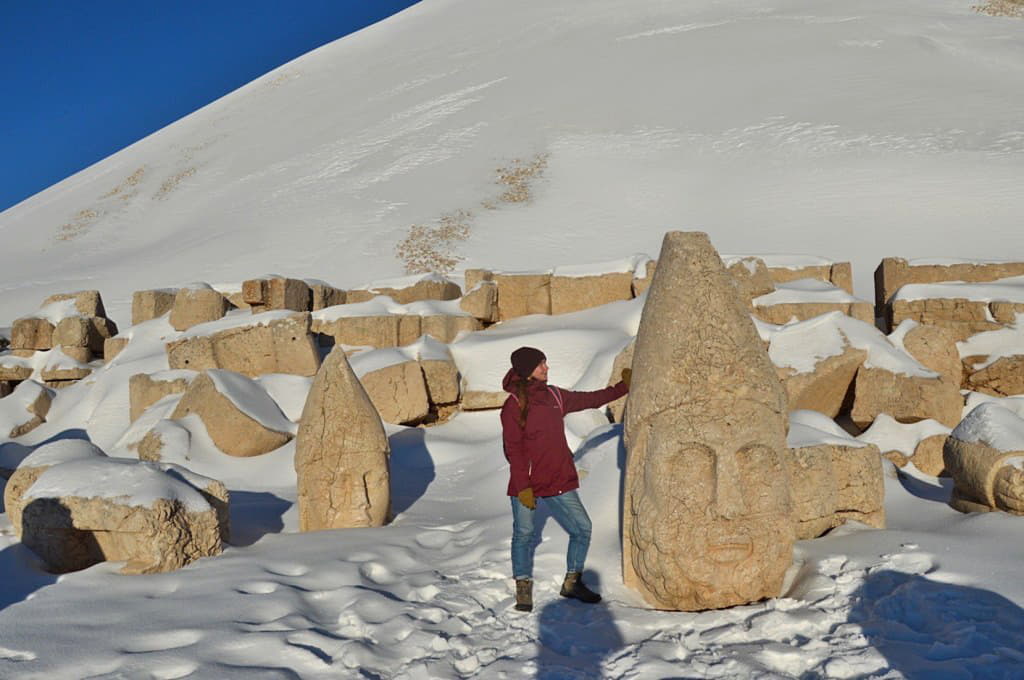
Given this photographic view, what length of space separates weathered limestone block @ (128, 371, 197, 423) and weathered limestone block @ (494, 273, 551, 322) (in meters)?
5.24

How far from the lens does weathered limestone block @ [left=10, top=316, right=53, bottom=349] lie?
52.3ft

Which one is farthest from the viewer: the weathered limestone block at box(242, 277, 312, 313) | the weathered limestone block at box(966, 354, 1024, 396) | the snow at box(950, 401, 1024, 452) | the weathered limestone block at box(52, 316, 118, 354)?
the weathered limestone block at box(52, 316, 118, 354)

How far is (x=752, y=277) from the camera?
488 inches

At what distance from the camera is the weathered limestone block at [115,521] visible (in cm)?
500

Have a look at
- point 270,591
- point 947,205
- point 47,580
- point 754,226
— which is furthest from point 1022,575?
point 947,205

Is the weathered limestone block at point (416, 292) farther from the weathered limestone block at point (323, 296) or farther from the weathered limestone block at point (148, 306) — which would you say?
the weathered limestone block at point (148, 306)

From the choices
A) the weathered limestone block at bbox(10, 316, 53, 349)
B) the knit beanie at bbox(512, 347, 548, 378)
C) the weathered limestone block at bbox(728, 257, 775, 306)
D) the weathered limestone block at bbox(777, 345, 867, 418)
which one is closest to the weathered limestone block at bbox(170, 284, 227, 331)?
the weathered limestone block at bbox(10, 316, 53, 349)

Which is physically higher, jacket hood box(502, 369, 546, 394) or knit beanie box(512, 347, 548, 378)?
knit beanie box(512, 347, 548, 378)

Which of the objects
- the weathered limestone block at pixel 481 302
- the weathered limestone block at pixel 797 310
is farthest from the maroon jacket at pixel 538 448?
the weathered limestone block at pixel 481 302

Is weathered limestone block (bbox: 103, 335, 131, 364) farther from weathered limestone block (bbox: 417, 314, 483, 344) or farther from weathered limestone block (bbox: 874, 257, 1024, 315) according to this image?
weathered limestone block (bbox: 874, 257, 1024, 315)

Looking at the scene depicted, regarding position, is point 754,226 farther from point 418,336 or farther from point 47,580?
point 47,580

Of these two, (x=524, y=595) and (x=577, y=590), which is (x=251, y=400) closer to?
(x=524, y=595)

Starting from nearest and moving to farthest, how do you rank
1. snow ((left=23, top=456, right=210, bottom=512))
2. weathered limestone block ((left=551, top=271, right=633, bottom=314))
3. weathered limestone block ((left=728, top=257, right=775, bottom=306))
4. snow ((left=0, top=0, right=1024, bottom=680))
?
1. snow ((left=0, top=0, right=1024, bottom=680))
2. snow ((left=23, top=456, right=210, bottom=512))
3. weathered limestone block ((left=728, top=257, right=775, bottom=306))
4. weathered limestone block ((left=551, top=271, right=633, bottom=314))

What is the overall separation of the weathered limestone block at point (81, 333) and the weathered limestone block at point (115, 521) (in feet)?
38.0
